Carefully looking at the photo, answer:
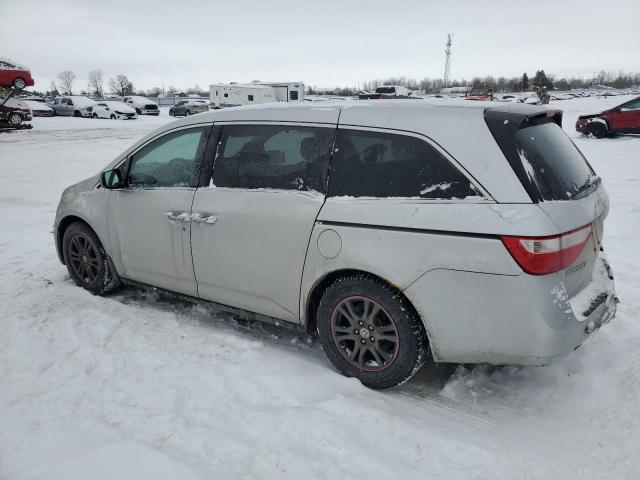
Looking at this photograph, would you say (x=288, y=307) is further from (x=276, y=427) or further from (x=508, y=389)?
(x=508, y=389)

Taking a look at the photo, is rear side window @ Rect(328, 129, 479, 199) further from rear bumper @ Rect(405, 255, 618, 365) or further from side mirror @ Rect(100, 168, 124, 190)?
side mirror @ Rect(100, 168, 124, 190)

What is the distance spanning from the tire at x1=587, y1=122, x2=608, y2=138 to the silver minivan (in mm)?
17793

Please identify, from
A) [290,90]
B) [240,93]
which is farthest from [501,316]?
[290,90]

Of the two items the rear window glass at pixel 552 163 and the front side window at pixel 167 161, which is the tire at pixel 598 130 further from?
the front side window at pixel 167 161

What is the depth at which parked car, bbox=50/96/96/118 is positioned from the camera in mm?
34781

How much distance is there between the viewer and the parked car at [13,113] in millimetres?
22156

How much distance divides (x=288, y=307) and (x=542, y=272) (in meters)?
1.62

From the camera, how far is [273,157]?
3.36 meters

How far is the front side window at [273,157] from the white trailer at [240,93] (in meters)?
37.1

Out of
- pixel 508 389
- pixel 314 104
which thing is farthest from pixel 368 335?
pixel 314 104

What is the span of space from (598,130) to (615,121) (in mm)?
670

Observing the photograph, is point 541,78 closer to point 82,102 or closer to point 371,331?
point 82,102

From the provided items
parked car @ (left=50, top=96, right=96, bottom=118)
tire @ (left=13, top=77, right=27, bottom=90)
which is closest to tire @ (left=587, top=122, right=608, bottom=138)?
tire @ (left=13, top=77, right=27, bottom=90)

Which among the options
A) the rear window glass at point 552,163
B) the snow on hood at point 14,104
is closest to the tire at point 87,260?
the rear window glass at point 552,163
